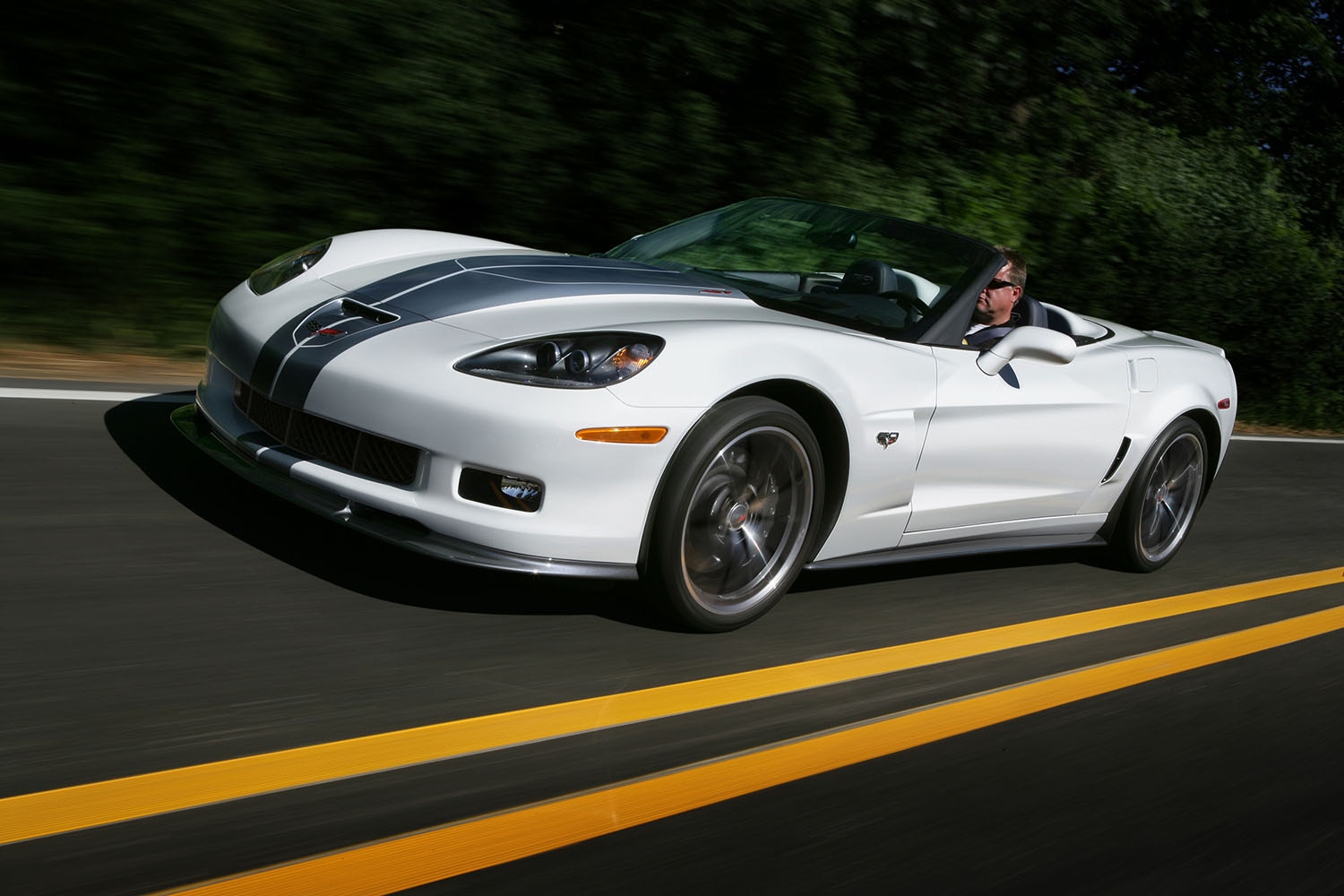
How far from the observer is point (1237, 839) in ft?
9.92

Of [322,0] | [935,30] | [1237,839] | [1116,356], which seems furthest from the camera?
[935,30]

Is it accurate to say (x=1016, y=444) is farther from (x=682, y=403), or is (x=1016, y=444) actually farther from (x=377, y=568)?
(x=377, y=568)

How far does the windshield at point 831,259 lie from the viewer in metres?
4.27

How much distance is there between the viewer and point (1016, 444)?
174 inches

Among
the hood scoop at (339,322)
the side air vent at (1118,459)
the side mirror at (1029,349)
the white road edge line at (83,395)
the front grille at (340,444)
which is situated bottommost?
the white road edge line at (83,395)

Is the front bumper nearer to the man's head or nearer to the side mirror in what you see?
the side mirror

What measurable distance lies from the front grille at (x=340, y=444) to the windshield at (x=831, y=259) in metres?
1.34

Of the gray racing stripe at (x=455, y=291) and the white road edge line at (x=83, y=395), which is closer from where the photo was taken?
the gray racing stripe at (x=455, y=291)

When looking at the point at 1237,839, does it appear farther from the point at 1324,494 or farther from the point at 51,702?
the point at 1324,494

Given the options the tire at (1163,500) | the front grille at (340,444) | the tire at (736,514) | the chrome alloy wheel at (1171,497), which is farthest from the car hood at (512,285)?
the chrome alloy wheel at (1171,497)

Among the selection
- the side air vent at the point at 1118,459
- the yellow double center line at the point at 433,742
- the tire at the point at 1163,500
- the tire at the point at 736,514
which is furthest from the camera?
the tire at the point at 1163,500

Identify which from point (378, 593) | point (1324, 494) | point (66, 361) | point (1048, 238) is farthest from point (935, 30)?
point (378, 593)

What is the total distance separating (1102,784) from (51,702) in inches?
94.1

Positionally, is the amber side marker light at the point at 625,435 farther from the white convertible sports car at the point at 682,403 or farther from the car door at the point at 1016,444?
the car door at the point at 1016,444
